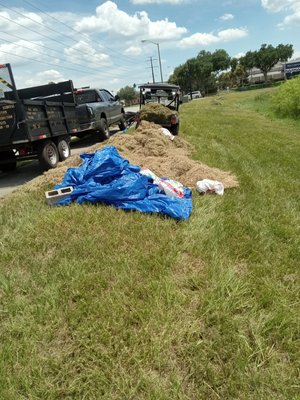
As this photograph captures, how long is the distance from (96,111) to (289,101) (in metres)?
11.5

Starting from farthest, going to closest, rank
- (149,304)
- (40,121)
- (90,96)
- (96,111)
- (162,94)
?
(90,96)
(162,94)
(96,111)
(40,121)
(149,304)

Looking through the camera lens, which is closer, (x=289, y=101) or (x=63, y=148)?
(x=63, y=148)

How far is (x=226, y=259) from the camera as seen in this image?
3.68 metres

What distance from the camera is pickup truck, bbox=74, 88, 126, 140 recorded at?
12.0 meters

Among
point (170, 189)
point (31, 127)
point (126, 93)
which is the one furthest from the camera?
point (126, 93)

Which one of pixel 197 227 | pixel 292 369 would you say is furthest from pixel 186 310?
pixel 197 227

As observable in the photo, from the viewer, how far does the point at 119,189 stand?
4926 mm

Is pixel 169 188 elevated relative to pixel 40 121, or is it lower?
lower

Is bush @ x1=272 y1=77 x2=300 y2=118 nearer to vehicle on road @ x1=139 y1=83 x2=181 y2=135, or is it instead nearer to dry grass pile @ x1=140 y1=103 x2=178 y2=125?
vehicle on road @ x1=139 y1=83 x2=181 y2=135

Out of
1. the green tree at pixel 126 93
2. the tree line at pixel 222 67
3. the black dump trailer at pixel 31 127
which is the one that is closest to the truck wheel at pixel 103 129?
the black dump trailer at pixel 31 127

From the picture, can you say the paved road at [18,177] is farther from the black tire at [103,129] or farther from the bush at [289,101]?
the bush at [289,101]

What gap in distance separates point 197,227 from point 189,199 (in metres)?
0.91

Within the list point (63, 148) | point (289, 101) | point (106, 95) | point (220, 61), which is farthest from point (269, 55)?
point (63, 148)

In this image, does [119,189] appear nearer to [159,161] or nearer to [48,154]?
[159,161]
